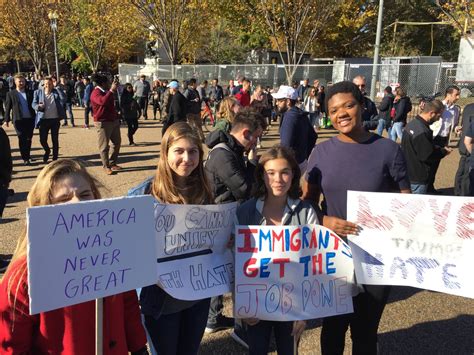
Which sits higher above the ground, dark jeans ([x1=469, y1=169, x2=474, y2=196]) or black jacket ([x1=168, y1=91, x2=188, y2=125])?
black jacket ([x1=168, y1=91, x2=188, y2=125])

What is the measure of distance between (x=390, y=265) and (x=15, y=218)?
5.59 meters

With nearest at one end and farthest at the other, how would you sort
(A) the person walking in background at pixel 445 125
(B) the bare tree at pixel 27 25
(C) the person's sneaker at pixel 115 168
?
(A) the person walking in background at pixel 445 125 → (C) the person's sneaker at pixel 115 168 → (B) the bare tree at pixel 27 25

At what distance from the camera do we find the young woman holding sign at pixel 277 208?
2479mm

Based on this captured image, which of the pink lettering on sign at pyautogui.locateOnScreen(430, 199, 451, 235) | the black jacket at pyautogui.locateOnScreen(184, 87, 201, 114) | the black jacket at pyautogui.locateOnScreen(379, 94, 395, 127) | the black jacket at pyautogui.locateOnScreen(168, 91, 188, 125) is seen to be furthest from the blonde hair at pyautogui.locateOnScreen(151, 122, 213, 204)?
the black jacket at pyautogui.locateOnScreen(379, 94, 395, 127)

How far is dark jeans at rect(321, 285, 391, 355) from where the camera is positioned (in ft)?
8.27

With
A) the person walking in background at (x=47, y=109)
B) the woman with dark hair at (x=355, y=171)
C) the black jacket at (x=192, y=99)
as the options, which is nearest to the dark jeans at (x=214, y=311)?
the woman with dark hair at (x=355, y=171)

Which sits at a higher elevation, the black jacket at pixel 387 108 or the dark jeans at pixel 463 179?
the black jacket at pixel 387 108

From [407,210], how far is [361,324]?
0.79 metres

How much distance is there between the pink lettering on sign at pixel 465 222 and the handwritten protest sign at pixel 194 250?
1.27 m

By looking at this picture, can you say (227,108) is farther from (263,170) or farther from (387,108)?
(387,108)

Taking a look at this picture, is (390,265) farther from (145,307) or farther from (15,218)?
(15,218)

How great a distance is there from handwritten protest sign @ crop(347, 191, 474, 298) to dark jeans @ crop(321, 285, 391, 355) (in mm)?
130

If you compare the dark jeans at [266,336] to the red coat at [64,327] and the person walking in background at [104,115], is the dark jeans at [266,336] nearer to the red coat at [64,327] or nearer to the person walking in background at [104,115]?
the red coat at [64,327]

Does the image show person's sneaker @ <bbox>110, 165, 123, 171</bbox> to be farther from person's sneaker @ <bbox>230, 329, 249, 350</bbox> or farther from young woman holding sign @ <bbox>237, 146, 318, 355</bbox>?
young woman holding sign @ <bbox>237, 146, 318, 355</bbox>
